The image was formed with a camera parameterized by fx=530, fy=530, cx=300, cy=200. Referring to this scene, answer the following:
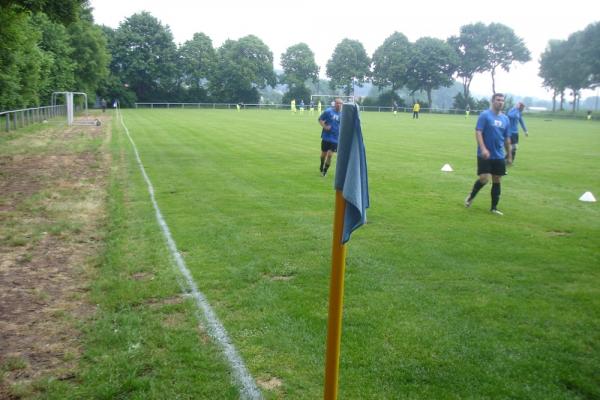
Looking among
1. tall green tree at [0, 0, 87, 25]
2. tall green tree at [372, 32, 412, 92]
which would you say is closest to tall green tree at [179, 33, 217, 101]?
tall green tree at [372, 32, 412, 92]

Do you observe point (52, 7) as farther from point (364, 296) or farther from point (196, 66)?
point (196, 66)

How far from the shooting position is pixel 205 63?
84.6 meters

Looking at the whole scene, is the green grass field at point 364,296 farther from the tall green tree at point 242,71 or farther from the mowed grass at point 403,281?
the tall green tree at point 242,71

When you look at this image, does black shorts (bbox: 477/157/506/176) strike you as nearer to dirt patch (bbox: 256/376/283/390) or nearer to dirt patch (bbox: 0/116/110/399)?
dirt patch (bbox: 0/116/110/399)

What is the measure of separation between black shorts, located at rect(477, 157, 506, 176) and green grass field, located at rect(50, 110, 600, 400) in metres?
0.78

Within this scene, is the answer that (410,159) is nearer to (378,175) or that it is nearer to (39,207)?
(378,175)

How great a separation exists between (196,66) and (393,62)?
33.9 m

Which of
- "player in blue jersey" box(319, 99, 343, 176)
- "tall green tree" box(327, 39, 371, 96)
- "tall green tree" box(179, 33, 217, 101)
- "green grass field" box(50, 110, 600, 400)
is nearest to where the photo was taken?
"green grass field" box(50, 110, 600, 400)

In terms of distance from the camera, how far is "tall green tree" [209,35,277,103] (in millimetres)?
85625

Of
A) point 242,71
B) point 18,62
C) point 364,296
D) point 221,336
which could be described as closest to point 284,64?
point 242,71

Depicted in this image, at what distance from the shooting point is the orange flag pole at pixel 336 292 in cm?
292

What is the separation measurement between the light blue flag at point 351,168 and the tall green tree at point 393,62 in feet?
304

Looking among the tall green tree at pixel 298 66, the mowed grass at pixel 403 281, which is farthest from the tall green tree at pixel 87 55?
the mowed grass at pixel 403 281

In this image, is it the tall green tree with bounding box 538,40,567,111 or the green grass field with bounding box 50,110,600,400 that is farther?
the tall green tree with bounding box 538,40,567,111
